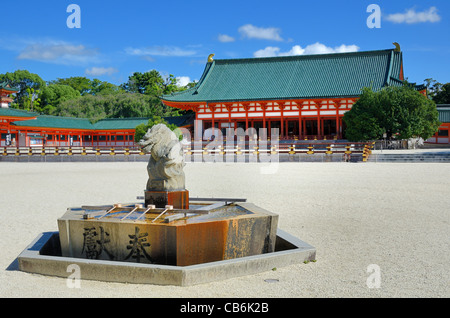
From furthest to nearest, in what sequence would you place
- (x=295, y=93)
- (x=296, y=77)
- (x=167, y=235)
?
(x=296, y=77), (x=295, y=93), (x=167, y=235)

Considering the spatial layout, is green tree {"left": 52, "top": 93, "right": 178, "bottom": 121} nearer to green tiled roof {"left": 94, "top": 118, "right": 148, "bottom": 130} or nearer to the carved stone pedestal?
green tiled roof {"left": 94, "top": 118, "right": 148, "bottom": 130}

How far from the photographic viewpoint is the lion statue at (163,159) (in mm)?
5102

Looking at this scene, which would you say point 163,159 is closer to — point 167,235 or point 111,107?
point 167,235

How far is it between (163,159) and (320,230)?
120 inches

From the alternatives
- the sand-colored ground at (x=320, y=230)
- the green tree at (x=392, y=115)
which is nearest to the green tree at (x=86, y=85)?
the green tree at (x=392, y=115)

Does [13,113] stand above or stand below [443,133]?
above

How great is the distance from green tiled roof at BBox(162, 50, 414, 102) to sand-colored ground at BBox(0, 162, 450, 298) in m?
20.2

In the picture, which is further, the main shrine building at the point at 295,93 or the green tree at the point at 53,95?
the green tree at the point at 53,95

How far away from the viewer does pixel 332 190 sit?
10922mm

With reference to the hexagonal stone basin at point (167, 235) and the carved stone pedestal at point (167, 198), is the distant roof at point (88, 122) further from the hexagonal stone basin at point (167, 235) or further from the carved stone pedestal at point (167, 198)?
the hexagonal stone basin at point (167, 235)

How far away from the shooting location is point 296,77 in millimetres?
35000

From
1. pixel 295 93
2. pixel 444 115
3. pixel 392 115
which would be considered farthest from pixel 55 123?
pixel 444 115
